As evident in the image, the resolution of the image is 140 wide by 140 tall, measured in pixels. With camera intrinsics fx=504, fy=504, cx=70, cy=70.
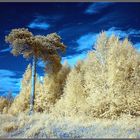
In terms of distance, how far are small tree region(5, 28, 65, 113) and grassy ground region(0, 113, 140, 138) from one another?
321 millimetres

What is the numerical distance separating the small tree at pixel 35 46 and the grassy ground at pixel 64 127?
12.6 inches

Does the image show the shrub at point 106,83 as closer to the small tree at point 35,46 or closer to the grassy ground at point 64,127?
the grassy ground at point 64,127

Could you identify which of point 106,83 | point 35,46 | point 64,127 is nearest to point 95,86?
point 106,83

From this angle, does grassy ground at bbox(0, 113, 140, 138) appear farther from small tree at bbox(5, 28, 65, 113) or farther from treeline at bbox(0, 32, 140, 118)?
small tree at bbox(5, 28, 65, 113)

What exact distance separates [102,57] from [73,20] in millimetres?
822

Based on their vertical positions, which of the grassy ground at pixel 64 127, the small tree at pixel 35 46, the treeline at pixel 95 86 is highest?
the small tree at pixel 35 46

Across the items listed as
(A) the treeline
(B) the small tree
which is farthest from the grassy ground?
(B) the small tree

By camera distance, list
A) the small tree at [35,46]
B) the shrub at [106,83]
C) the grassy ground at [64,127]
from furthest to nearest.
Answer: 1. the small tree at [35,46]
2. the shrub at [106,83]
3. the grassy ground at [64,127]

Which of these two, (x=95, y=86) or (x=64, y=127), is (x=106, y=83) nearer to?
(x=95, y=86)

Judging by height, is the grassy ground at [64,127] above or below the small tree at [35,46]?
A: below

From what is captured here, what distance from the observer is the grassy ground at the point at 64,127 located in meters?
8.28

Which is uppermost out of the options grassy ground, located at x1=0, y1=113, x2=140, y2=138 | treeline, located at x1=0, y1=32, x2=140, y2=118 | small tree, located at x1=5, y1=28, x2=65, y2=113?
small tree, located at x1=5, y1=28, x2=65, y2=113

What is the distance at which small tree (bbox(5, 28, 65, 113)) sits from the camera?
8.77 m

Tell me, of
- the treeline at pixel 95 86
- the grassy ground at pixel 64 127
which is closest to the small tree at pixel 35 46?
the treeline at pixel 95 86
